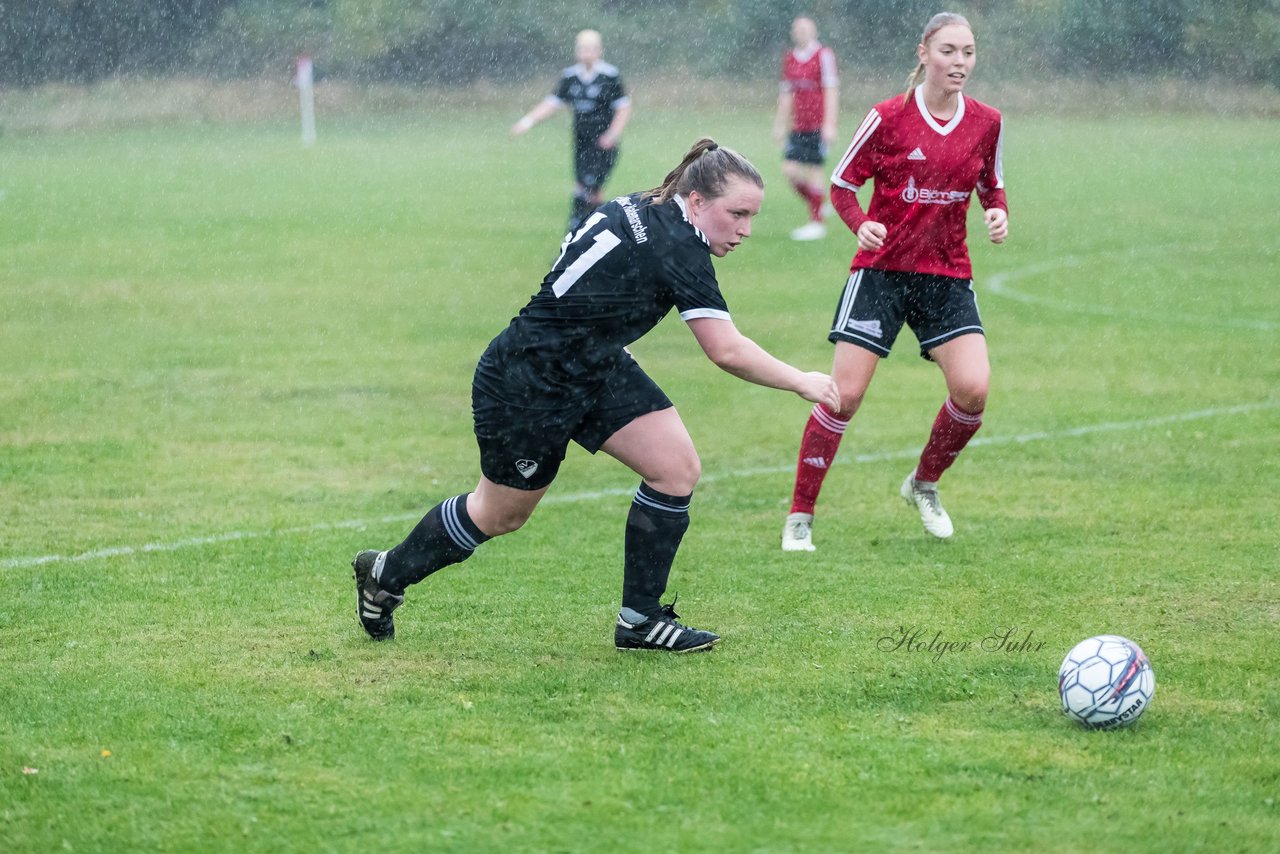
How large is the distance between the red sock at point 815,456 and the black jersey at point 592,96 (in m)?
11.8

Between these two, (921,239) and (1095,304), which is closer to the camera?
(921,239)

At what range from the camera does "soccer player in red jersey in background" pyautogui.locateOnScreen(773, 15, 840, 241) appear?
19.2 m

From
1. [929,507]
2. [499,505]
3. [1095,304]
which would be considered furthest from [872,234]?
[1095,304]

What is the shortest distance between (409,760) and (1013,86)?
3597cm

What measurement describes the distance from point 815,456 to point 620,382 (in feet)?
6.01

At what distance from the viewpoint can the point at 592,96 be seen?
60.2 ft

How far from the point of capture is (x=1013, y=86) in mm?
38094

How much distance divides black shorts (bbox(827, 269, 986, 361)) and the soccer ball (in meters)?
2.39

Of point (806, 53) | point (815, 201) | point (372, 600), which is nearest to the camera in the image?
point (372, 600)

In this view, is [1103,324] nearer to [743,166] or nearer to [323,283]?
[323,283]

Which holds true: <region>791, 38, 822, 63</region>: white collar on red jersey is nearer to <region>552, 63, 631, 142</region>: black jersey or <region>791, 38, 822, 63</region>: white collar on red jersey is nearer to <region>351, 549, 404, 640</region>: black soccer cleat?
<region>552, 63, 631, 142</region>: black jersey

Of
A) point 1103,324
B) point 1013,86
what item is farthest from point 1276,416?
point 1013,86

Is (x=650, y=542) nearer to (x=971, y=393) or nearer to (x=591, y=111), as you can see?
(x=971, y=393)

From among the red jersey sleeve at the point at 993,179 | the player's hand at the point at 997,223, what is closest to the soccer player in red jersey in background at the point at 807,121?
the red jersey sleeve at the point at 993,179
